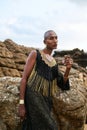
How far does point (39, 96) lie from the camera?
586cm

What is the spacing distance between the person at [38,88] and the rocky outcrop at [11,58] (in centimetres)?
1614

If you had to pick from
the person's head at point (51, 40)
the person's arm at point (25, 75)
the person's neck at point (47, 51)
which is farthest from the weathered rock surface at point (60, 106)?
the person's head at point (51, 40)

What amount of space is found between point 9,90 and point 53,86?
1425mm

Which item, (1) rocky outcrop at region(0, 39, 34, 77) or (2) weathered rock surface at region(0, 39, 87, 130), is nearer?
(2) weathered rock surface at region(0, 39, 87, 130)

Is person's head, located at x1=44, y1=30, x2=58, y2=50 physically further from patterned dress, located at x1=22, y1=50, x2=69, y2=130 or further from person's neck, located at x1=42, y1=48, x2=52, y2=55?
patterned dress, located at x1=22, y1=50, x2=69, y2=130

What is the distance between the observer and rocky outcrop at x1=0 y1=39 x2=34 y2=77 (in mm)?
23566

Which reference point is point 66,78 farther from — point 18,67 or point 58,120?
point 18,67

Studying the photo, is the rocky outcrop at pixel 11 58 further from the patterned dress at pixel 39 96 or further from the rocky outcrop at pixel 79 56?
the patterned dress at pixel 39 96

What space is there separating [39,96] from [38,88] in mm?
123

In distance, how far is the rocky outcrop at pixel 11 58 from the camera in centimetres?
2357

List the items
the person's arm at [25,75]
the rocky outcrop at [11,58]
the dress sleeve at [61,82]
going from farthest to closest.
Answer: the rocky outcrop at [11,58]
the dress sleeve at [61,82]
the person's arm at [25,75]

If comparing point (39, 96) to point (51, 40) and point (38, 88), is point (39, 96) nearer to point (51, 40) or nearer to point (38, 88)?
point (38, 88)

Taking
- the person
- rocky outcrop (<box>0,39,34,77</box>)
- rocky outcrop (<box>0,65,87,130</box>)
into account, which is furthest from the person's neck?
rocky outcrop (<box>0,39,34,77</box>)

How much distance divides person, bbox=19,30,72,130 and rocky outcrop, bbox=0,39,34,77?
16.1 metres
